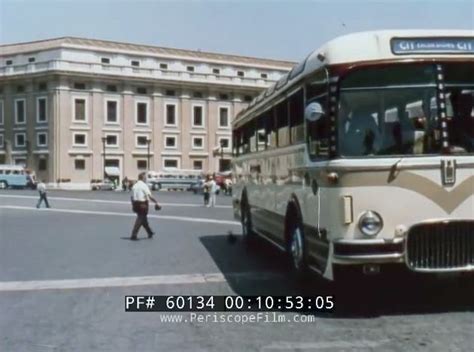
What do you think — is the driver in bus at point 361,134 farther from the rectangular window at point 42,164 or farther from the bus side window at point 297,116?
the rectangular window at point 42,164

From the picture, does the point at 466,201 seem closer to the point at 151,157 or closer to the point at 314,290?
the point at 314,290

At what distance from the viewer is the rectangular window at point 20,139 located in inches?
3338

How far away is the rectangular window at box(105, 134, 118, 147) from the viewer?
279 ft

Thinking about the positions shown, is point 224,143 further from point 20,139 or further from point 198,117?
point 20,139

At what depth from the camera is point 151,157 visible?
88.1 metres

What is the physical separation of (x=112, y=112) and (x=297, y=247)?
7889cm

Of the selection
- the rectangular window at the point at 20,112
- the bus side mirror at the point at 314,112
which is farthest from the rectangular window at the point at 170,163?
the bus side mirror at the point at 314,112

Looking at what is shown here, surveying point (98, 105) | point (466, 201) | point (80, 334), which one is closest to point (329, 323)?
point (466, 201)

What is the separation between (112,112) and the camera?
283 feet

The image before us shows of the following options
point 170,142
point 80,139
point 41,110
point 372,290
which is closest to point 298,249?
point 372,290

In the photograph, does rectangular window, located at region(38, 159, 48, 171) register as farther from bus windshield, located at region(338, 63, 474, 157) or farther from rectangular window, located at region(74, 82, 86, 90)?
bus windshield, located at region(338, 63, 474, 157)

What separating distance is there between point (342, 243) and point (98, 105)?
79377mm

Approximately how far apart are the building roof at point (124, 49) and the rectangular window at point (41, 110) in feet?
21.7

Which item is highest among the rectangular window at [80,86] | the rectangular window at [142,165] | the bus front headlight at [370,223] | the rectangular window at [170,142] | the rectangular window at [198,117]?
the rectangular window at [80,86]
